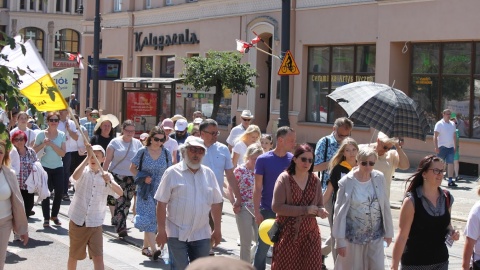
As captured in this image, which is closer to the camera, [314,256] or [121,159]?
[314,256]

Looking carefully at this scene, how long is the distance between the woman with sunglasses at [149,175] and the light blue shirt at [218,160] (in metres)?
1.23

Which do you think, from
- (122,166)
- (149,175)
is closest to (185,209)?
(149,175)

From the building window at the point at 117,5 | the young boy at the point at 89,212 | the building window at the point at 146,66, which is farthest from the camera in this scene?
the building window at the point at 117,5

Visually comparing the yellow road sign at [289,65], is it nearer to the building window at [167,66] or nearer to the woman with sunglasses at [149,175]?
the woman with sunglasses at [149,175]

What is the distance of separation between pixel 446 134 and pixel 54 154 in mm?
9969

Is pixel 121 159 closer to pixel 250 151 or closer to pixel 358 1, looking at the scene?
pixel 250 151

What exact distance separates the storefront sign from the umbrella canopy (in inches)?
899

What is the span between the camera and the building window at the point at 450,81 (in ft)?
74.2

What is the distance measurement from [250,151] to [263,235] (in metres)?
2.06

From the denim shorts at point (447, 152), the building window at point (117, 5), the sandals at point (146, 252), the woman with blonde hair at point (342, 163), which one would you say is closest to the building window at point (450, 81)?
the denim shorts at point (447, 152)

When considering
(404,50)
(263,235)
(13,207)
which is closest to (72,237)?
(13,207)

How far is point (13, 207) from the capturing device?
870 cm

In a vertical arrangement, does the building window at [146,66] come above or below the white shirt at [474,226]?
above

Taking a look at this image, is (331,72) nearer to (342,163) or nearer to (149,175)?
(149,175)
